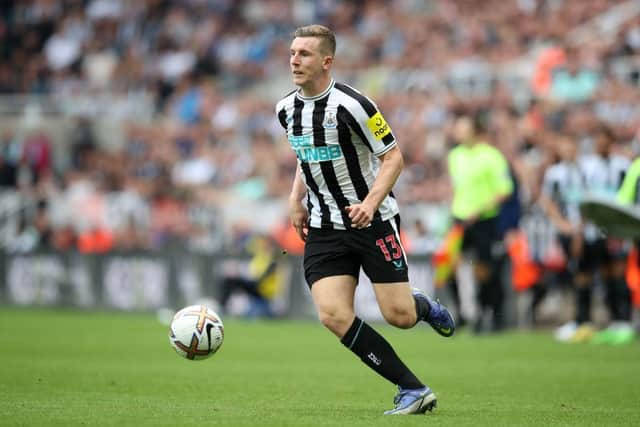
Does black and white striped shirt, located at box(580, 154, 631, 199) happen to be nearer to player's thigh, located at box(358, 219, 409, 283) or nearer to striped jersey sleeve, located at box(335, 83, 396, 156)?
player's thigh, located at box(358, 219, 409, 283)

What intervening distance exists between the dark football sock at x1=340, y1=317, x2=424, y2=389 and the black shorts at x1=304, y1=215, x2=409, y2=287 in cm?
34

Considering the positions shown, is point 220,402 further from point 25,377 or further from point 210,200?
point 210,200

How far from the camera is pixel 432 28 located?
24.6 meters

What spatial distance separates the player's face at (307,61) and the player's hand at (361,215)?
2.72 ft

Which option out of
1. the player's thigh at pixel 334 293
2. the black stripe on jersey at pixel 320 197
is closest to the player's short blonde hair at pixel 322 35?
the black stripe on jersey at pixel 320 197

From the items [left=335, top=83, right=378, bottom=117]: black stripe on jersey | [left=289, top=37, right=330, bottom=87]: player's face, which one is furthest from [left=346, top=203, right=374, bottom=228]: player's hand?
[left=289, top=37, right=330, bottom=87]: player's face

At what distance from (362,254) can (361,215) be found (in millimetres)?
364

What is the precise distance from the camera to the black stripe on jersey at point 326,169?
7.48 m

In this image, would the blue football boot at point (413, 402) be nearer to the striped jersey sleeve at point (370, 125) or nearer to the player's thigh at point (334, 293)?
the player's thigh at point (334, 293)

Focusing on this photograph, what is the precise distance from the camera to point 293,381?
959 centimetres

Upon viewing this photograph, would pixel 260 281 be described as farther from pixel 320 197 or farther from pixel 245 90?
pixel 320 197

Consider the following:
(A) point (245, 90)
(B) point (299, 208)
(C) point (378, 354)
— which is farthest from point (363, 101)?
(A) point (245, 90)

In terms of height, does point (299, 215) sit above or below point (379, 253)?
above

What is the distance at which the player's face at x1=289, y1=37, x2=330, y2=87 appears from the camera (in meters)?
7.42
